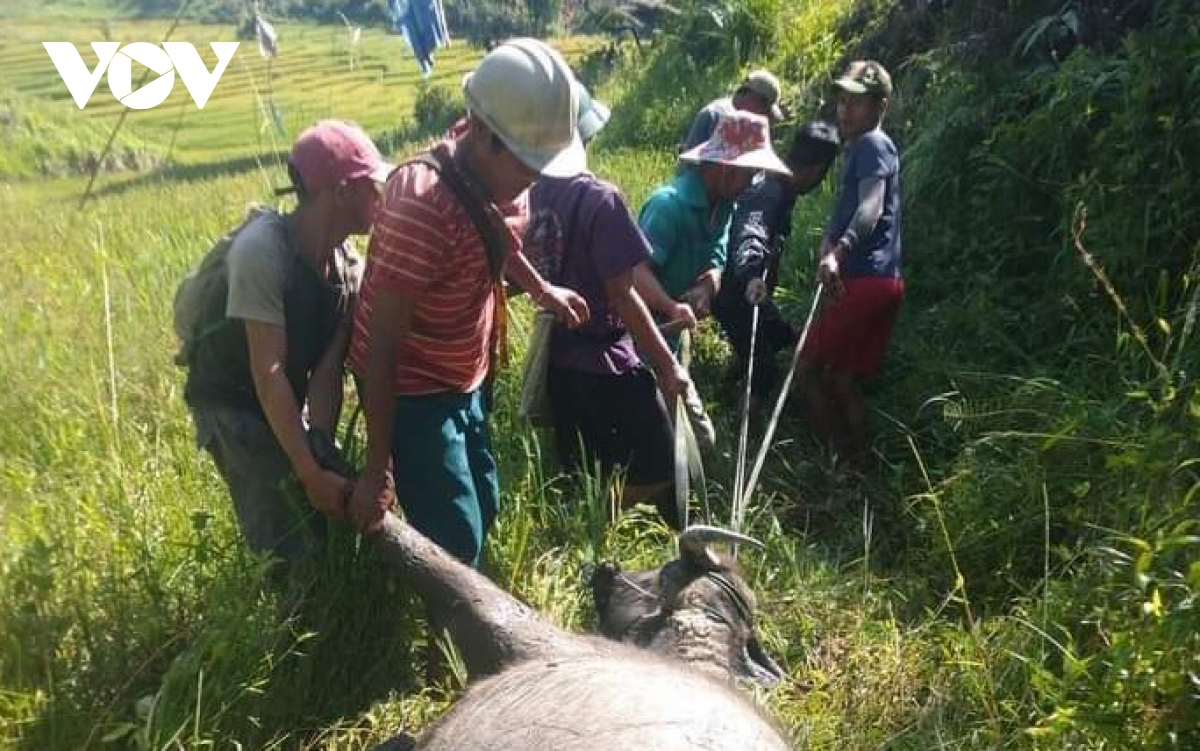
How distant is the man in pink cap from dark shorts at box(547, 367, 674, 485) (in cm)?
93

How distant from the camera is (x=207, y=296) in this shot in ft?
8.22

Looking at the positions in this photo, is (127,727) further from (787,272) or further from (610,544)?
(787,272)

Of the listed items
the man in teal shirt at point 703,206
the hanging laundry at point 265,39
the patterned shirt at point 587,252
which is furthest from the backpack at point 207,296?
the hanging laundry at point 265,39

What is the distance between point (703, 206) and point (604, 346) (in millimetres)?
647

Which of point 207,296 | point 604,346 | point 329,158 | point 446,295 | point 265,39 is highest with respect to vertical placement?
point 265,39

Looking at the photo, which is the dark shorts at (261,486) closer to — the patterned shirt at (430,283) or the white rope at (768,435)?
the patterned shirt at (430,283)

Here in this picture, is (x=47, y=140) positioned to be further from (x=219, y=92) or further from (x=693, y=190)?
(x=693, y=190)

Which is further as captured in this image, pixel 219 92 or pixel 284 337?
pixel 219 92

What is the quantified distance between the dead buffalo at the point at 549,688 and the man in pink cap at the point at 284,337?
12.4 inches

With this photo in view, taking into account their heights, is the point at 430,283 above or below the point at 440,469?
above

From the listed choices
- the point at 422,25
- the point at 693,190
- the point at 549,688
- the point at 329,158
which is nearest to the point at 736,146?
the point at 693,190

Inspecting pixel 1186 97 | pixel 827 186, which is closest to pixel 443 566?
pixel 1186 97

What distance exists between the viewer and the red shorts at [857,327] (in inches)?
162

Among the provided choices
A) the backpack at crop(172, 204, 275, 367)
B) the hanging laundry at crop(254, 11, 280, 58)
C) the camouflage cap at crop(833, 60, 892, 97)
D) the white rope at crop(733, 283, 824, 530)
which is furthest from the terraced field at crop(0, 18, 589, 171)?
the backpack at crop(172, 204, 275, 367)
